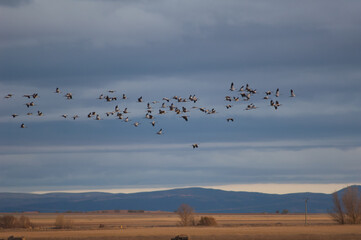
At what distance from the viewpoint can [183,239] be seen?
87.4m

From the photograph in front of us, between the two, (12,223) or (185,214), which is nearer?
(12,223)

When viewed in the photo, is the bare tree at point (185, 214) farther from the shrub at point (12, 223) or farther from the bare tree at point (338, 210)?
the shrub at point (12, 223)

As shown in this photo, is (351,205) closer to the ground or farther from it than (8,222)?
farther from it

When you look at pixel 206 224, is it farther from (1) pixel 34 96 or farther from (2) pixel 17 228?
(1) pixel 34 96

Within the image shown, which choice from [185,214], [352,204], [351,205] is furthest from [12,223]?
[352,204]

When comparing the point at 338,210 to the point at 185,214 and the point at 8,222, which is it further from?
the point at 8,222

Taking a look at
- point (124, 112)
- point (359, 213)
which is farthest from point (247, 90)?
point (359, 213)

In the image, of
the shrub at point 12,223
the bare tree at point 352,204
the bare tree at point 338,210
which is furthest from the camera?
the bare tree at point 338,210

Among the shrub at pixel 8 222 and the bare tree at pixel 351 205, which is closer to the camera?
the bare tree at pixel 351 205

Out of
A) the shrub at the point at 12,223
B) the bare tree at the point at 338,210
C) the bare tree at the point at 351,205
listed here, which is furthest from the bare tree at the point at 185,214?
the shrub at the point at 12,223

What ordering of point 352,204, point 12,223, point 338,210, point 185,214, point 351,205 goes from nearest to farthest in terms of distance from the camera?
point 351,205, point 352,204, point 12,223, point 338,210, point 185,214

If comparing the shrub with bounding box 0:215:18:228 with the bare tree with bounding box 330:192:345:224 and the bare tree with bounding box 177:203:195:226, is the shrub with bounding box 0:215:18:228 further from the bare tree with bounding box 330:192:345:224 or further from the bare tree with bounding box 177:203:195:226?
the bare tree with bounding box 330:192:345:224

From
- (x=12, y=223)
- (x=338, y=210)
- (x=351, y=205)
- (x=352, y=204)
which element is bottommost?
(x=12, y=223)

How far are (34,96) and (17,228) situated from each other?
71.8 m
